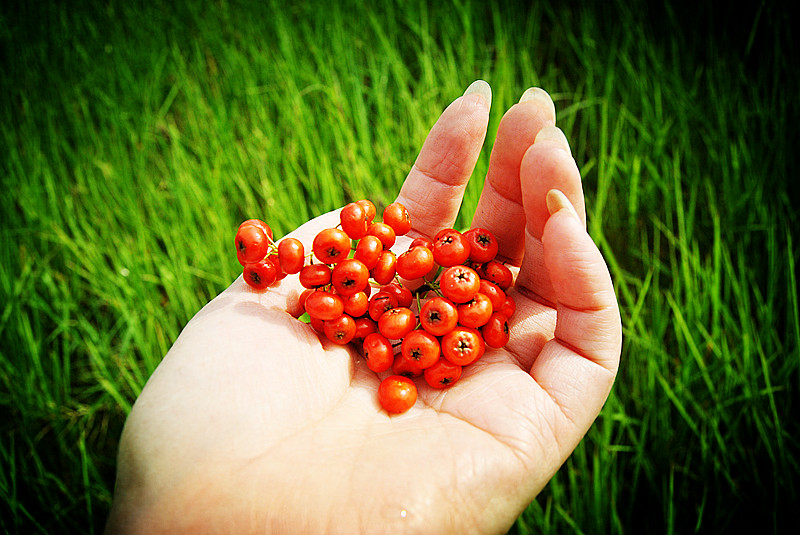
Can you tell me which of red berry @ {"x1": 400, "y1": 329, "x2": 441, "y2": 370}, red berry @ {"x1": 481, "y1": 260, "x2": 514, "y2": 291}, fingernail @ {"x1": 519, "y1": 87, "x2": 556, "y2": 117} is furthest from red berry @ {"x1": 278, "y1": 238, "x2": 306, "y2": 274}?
fingernail @ {"x1": 519, "y1": 87, "x2": 556, "y2": 117}

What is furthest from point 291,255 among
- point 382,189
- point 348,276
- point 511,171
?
point 382,189

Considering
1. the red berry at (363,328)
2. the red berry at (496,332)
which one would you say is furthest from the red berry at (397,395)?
the red berry at (496,332)

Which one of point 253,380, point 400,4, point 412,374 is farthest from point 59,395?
point 400,4

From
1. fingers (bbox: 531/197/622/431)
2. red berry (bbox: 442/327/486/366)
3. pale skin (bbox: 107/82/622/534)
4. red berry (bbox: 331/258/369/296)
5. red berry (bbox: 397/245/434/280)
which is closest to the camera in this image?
pale skin (bbox: 107/82/622/534)

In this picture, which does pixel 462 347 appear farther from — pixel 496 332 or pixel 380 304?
pixel 380 304

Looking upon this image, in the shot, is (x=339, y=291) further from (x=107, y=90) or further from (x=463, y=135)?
(x=107, y=90)

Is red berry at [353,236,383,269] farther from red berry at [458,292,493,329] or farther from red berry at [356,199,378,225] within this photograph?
red berry at [458,292,493,329]
